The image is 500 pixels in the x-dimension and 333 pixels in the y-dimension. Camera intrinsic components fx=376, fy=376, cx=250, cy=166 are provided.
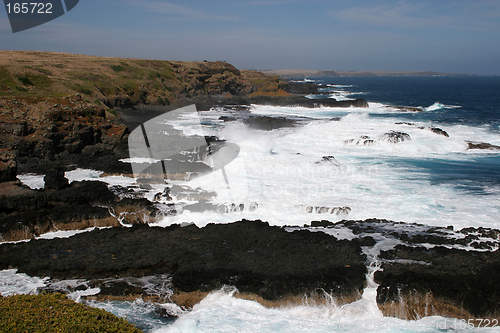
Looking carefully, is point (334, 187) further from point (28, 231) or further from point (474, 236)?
point (28, 231)

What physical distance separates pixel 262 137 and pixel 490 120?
26.2m

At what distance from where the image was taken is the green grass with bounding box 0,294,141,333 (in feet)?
16.7

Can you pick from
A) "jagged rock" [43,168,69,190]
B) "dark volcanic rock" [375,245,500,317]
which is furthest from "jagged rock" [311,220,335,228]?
"jagged rock" [43,168,69,190]

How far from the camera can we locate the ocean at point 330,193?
277 inches

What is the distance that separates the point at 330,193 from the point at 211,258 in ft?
22.9

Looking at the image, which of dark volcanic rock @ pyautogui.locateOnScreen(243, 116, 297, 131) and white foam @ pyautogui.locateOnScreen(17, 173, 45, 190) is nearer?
white foam @ pyautogui.locateOnScreen(17, 173, 45, 190)

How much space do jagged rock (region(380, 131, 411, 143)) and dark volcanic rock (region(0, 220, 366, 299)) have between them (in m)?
16.6

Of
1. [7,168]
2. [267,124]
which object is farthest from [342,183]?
[267,124]

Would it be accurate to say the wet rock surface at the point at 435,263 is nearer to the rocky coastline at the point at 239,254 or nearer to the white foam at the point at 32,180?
the rocky coastline at the point at 239,254

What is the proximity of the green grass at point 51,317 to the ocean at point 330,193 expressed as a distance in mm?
1390

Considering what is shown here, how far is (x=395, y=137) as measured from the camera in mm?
24406

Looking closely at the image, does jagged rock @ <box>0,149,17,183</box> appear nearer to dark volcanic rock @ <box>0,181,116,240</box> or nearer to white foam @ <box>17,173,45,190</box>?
dark volcanic rock @ <box>0,181,116,240</box>

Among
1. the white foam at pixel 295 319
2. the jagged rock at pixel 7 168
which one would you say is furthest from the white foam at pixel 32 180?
the white foam at pixel 295 319

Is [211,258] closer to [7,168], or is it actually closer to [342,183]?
[342,183]
